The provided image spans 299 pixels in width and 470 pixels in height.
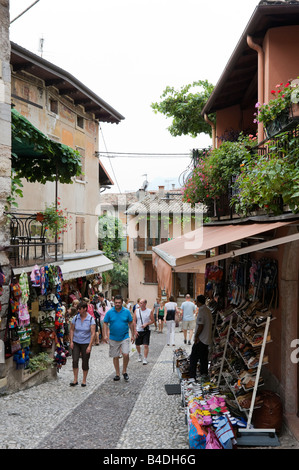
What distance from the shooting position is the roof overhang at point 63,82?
15328 millimetres

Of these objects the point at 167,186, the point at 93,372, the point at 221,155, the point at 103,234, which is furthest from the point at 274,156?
the point at 167,186

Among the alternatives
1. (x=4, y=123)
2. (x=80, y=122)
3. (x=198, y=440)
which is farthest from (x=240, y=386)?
(x=80, y=122)

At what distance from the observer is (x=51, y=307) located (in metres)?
9.91

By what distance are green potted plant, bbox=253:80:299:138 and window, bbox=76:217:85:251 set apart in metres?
15.0

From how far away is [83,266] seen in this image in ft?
62.0

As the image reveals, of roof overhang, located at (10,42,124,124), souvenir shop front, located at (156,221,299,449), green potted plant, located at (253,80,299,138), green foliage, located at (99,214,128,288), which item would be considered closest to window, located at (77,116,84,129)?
roof overhang, located at (10,42,124,124)

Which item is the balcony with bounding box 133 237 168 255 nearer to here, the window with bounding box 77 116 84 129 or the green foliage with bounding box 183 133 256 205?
the window with bounding box 77 116 84 129

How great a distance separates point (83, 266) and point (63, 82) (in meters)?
7.12

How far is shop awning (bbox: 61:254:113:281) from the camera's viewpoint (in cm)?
1689

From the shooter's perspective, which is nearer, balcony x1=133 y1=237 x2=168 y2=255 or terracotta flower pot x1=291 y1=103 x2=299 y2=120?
terracotta flower pot x1=291 y1=103 x2=299 y2=120

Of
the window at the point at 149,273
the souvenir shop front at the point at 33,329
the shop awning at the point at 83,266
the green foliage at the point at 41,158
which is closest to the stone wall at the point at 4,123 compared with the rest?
the souvenir shop front at the point at 33,329

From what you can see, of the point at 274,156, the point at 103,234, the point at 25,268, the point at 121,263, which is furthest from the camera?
the point at 121,263

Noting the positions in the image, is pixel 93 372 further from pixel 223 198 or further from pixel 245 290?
pixel 223 198
